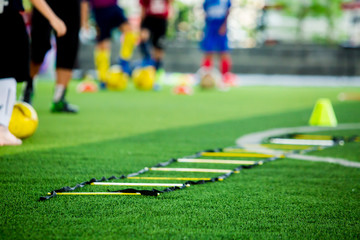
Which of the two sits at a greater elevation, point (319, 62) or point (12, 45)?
point (12, 45)

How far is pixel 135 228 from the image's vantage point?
2043 millimetres

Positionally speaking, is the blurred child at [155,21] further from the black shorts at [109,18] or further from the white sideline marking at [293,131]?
the white sideline marking at [293,131]

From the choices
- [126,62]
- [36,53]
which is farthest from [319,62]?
[36,53]

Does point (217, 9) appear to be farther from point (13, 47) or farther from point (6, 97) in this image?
point (6, 97)

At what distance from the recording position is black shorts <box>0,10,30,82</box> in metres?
3.65

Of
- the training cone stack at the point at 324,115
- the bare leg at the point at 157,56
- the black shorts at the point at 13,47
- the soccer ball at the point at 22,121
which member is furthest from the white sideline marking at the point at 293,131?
the bare leg at the point at 157,56

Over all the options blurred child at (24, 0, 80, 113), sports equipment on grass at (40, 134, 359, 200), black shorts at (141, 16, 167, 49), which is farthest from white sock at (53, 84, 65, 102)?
black shorts at (141, 16, 167, 49)

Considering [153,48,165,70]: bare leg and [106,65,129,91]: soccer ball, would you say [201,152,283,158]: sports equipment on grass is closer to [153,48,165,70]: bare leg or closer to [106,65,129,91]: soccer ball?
[106,65,129,91]: soccer ball

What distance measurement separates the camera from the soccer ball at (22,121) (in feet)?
13.1

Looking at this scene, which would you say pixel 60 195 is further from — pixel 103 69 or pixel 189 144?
pixel 103 69

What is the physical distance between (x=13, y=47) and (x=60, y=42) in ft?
6.58

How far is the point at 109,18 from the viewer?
32.1ft

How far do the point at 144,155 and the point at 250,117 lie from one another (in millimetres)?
2813

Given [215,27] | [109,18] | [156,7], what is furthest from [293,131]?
[215,27]
